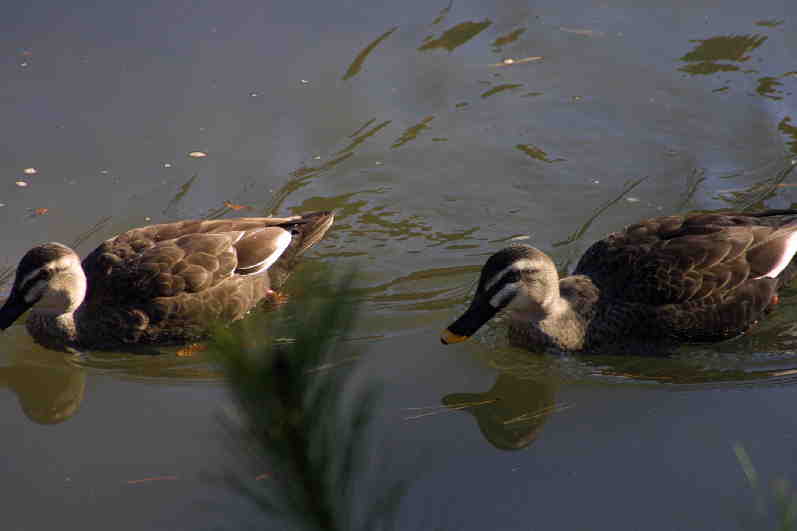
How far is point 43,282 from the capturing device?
671 cm

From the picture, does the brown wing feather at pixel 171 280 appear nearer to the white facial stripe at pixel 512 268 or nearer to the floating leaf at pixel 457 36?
the white facial stripe at pixel 512 268

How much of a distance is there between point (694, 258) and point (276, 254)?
313cm

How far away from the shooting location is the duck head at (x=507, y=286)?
6164mm

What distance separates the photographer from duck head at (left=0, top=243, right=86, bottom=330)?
6.64 meters

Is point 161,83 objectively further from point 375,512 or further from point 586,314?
point 375,512

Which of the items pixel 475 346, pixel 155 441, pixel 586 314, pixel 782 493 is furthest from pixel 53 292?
pixel 782 493

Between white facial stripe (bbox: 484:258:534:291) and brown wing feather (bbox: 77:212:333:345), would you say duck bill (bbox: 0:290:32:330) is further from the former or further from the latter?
white facial stripe (bbox: 484:258:534:291)

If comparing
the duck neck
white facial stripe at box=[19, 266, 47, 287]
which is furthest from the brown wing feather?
white facial stripe at box=[19, 266, 47, 287]

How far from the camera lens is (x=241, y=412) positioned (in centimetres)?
148

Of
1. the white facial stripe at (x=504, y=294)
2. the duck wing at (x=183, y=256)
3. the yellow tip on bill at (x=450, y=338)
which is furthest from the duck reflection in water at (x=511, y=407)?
the duck wing at (x=183, y=256)

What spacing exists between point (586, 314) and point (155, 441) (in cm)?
302

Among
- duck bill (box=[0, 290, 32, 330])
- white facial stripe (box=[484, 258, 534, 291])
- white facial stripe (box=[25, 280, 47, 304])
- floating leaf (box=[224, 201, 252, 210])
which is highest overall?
white facial stripe (box=[484, 258, 534, 291])

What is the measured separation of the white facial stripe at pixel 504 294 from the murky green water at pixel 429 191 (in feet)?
1.60

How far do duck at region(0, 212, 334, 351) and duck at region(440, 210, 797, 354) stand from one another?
1843 mm
